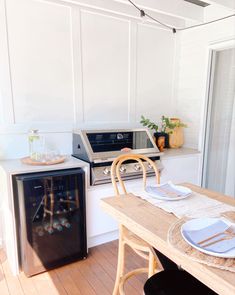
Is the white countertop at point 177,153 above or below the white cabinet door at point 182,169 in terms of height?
above

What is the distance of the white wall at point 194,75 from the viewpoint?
2.73 m

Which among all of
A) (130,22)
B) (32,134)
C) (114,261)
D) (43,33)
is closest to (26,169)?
(32,134)

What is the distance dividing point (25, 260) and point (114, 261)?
744 millimetres

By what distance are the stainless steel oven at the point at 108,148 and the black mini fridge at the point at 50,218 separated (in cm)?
17

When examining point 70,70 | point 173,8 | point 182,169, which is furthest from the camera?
point 182,169

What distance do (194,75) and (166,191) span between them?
2020mm

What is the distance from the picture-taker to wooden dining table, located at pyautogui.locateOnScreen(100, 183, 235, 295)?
28.3 inches

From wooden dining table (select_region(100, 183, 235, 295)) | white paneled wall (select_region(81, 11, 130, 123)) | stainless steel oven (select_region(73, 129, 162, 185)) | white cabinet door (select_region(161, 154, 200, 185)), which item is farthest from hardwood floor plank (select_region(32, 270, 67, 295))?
white paneled wall (select_region(81, 11, 130, 123))

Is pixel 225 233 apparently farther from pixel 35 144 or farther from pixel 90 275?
pixel 35 144

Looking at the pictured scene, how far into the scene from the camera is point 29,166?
189 cm

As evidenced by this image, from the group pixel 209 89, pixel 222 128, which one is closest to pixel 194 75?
pixel 209 89

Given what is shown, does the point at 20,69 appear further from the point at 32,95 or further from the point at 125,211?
the point at 125,211

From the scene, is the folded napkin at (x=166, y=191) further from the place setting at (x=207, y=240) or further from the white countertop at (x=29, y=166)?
the white countertop at (x=29, y=166)

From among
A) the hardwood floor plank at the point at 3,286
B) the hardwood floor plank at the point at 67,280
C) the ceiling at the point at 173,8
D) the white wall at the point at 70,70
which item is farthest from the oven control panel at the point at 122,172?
the ceiling at the point at 173,8
